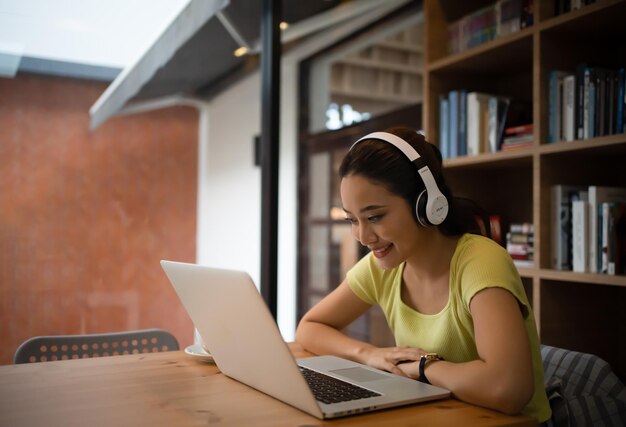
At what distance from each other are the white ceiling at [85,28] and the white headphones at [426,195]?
1.51 meters

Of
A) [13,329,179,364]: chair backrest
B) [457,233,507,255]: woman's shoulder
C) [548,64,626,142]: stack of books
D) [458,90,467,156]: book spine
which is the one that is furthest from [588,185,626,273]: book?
[13,329,179,364]: chair backrest

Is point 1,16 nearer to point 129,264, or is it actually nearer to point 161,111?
point 161,111

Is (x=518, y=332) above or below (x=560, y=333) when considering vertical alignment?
above

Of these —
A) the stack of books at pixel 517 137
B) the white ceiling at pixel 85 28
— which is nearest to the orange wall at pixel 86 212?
the white ceiling at pixel 85 28

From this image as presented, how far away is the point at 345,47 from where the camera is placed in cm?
368

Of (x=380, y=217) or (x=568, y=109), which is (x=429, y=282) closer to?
(x=380, y=217)

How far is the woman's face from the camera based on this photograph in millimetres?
1369

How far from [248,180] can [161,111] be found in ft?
1.85

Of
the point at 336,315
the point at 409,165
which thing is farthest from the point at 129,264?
the point at 409,165

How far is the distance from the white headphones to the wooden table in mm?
418

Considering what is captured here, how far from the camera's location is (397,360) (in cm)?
127

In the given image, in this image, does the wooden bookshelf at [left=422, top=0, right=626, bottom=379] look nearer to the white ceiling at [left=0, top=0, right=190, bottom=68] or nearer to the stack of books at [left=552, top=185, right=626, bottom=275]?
the stack of books at [left=552, top=185, right=626, bottom=275]

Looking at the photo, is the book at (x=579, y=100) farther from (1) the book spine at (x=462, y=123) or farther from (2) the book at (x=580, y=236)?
(1) the book spine at (x=462, y=123)

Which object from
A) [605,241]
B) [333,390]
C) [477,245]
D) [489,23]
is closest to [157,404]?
[333,390]
